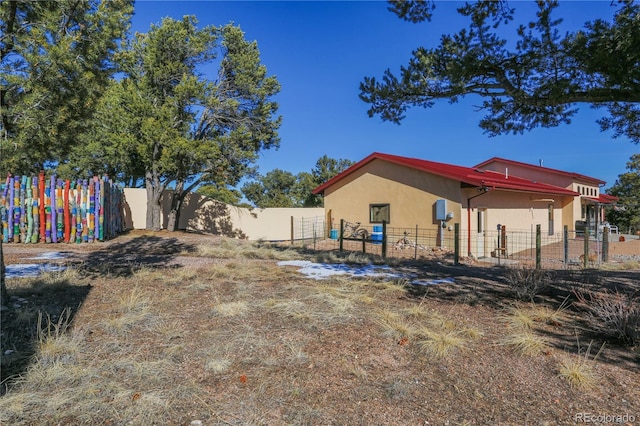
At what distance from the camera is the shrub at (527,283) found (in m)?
5.26

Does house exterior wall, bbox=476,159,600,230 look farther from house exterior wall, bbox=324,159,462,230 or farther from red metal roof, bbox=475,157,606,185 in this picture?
house exterior wall, bbox=324,159,462,230

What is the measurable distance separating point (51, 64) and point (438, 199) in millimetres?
12460

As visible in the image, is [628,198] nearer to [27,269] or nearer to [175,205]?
[175,205]

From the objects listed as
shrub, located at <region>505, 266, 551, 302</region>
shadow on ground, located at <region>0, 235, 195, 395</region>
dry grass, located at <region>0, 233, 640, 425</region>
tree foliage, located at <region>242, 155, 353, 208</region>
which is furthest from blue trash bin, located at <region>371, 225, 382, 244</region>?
Result: tree foliage, located at <region>242, 155, 353, 208</region>

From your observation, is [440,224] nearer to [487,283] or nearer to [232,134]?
[487,283]

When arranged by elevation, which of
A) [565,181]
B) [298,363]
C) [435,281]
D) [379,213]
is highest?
[565,181]

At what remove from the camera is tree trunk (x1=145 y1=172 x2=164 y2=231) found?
16422 mm

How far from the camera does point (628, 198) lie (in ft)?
98.0

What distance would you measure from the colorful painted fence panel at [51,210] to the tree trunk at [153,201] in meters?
4.57

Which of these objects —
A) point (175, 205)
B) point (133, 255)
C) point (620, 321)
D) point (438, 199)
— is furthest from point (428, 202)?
point (175, 205)

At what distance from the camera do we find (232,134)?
17297 mm

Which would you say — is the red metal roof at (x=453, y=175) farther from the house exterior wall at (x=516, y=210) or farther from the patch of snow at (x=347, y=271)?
the patch of snow at (x=347, y=271)

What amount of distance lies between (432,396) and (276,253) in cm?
790

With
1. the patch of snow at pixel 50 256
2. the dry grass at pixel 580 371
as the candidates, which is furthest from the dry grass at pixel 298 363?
the patch of snow at pixel 50 256
